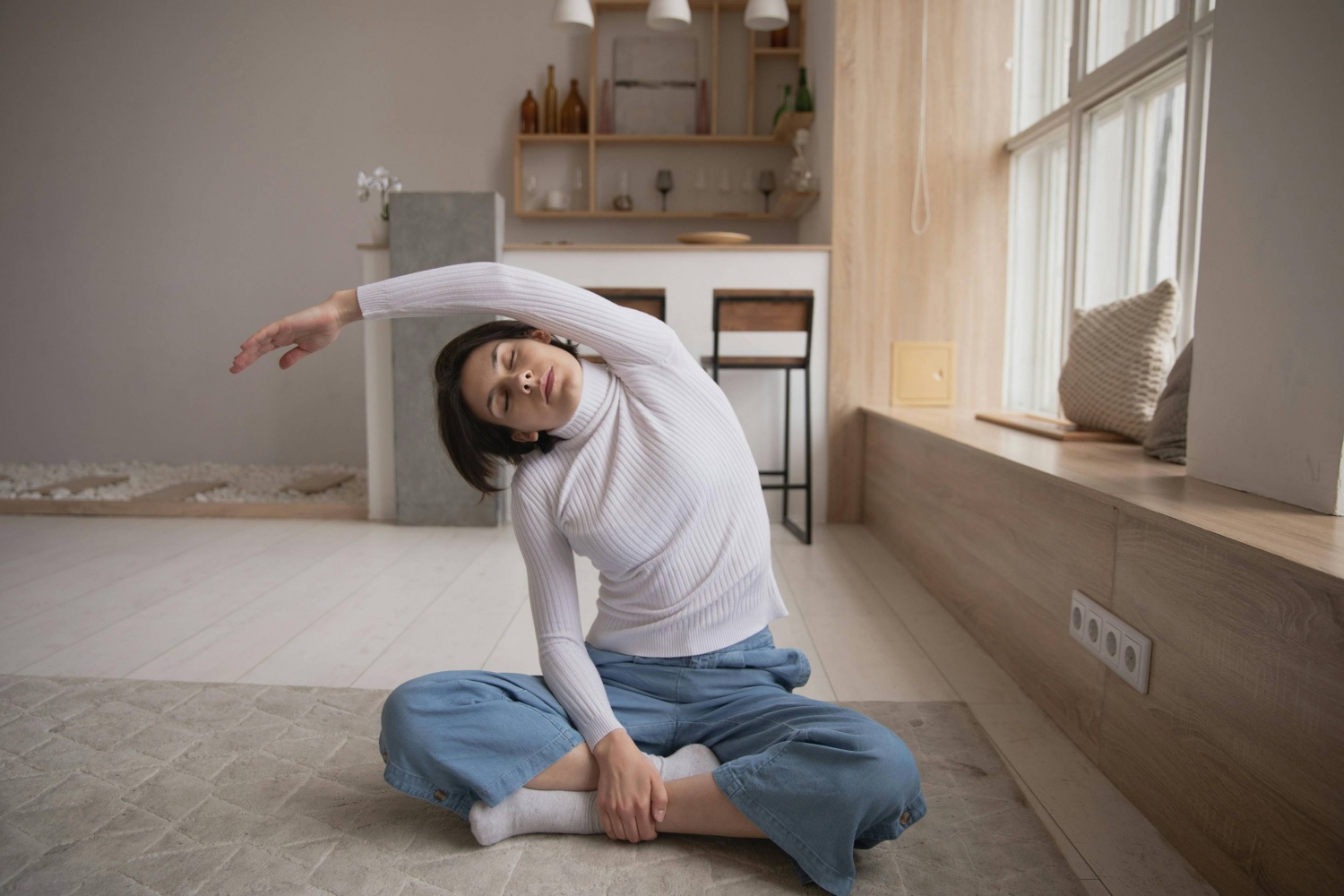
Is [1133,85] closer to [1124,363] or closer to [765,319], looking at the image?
[1124,363]

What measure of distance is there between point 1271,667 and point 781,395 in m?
2.83

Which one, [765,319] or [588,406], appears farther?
[765,319]

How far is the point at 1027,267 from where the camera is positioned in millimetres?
3787

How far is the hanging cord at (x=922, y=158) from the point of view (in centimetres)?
376

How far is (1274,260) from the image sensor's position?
57.9 inches

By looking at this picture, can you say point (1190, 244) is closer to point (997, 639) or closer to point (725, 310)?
point (997, 639)

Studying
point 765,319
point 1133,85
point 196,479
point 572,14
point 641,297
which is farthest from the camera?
point 196,479

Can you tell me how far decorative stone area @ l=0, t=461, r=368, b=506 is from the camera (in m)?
4.33

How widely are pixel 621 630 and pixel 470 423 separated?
410 millimetres

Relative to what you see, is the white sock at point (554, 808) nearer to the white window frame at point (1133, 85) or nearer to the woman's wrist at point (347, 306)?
the woman's wrist at point (347, 306)

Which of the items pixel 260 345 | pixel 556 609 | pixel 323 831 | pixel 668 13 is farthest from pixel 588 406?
pixel 668 13

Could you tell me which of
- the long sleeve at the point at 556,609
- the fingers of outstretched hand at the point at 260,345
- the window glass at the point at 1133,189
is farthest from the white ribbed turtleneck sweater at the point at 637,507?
the window glass at the point at 1133,189

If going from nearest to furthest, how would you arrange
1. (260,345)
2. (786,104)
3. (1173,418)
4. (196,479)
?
1. (260,345)
2. (1173,418)
3. (786,104)
4. (196,479)

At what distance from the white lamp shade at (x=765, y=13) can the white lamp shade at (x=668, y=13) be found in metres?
0.28
